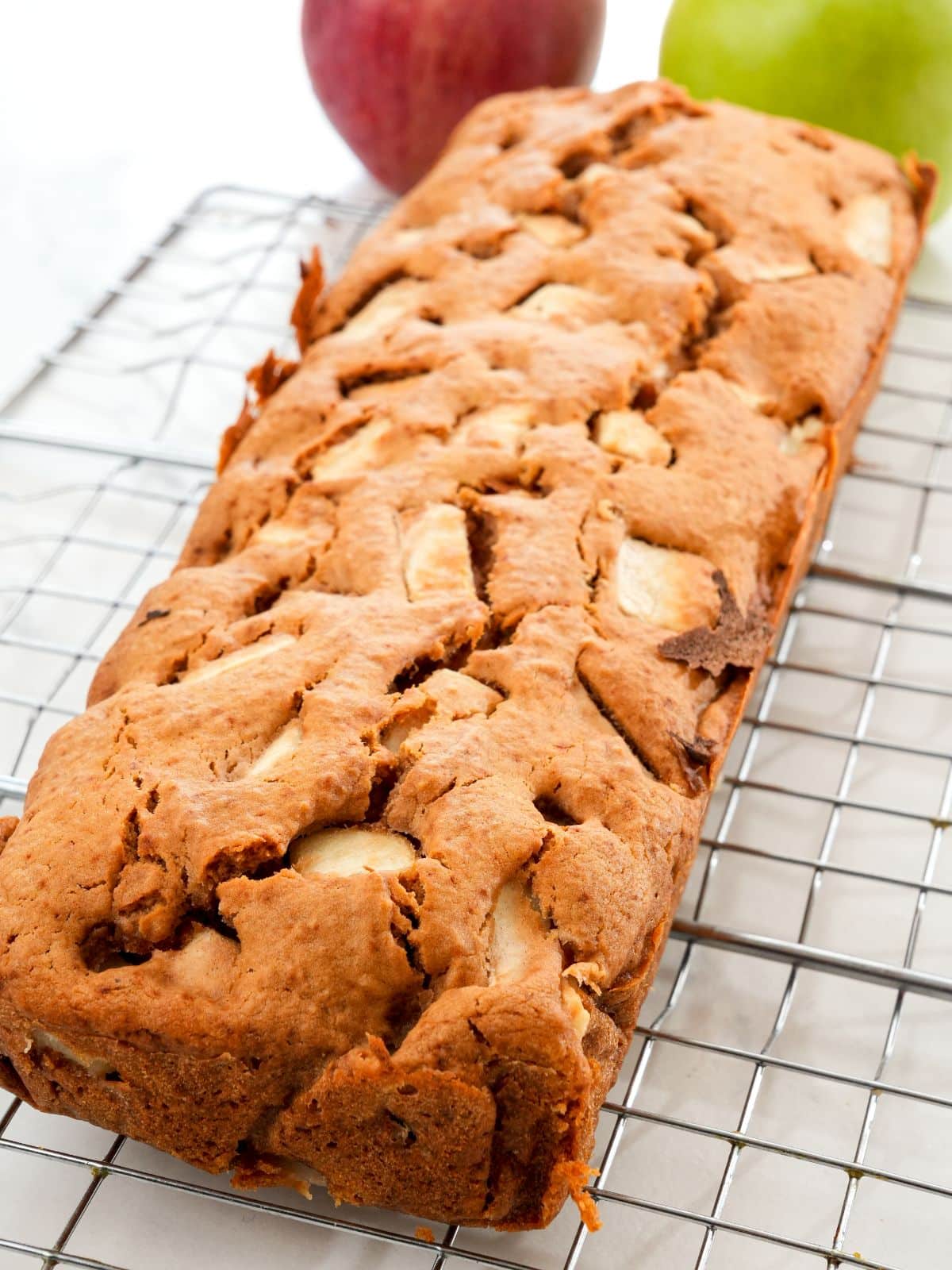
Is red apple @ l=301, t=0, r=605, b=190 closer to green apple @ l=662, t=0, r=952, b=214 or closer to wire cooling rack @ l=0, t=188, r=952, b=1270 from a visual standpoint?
green apple @ l=662, t=0, r=952, b=214

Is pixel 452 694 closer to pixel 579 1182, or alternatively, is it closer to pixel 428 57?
pixel 579 1182

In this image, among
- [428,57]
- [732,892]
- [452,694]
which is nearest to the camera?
[452,694]

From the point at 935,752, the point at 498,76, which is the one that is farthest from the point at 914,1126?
the point at 498,76

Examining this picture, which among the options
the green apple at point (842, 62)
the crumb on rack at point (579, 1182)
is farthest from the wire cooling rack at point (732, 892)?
the green apple at point (842, 62)

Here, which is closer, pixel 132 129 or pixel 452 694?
pixel 452 694

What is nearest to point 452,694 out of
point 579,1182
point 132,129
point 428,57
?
point 579,1182

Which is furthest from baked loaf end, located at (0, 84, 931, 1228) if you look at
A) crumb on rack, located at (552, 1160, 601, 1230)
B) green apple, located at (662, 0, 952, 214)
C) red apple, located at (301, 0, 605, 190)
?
red apple, located at (301, 0, 605, 190)
